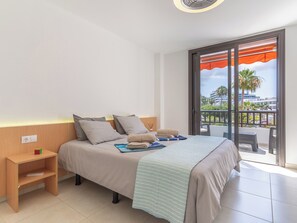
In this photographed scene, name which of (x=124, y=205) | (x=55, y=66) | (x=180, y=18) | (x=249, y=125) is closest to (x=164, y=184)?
(x=124, y=205)

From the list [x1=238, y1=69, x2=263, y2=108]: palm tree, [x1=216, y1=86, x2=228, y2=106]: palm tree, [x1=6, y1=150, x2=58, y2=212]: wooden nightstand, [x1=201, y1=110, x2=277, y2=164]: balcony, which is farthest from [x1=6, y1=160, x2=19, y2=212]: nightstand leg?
[x1=238, y1=69, x2=263, y2=108]: palm tree

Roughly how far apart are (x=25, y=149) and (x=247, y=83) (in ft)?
13.9

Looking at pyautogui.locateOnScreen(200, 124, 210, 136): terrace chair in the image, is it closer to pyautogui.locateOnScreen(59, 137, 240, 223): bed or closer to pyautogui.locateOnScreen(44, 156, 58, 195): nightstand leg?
pyautogui.locateOnScreen(59, 137, 240, 223): bed

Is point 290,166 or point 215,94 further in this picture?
point 215,94

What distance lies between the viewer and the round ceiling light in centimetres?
211

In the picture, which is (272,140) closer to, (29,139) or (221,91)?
(221,91)

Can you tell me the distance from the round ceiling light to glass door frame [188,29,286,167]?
1590 millimetres

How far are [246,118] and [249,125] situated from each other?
191mm

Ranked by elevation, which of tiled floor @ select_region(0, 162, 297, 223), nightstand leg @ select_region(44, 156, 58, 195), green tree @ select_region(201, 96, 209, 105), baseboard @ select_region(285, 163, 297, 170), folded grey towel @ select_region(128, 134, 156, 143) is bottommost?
tiled floor @ select_region(0, 162, 297, 223)

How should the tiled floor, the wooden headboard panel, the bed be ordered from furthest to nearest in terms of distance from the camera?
the wooden headboard panel, the tiled floor, the bed

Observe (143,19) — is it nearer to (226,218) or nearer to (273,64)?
(273,64)

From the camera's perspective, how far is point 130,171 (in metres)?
1.60

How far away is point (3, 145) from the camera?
188cm

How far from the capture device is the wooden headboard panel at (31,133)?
188 centimetres
